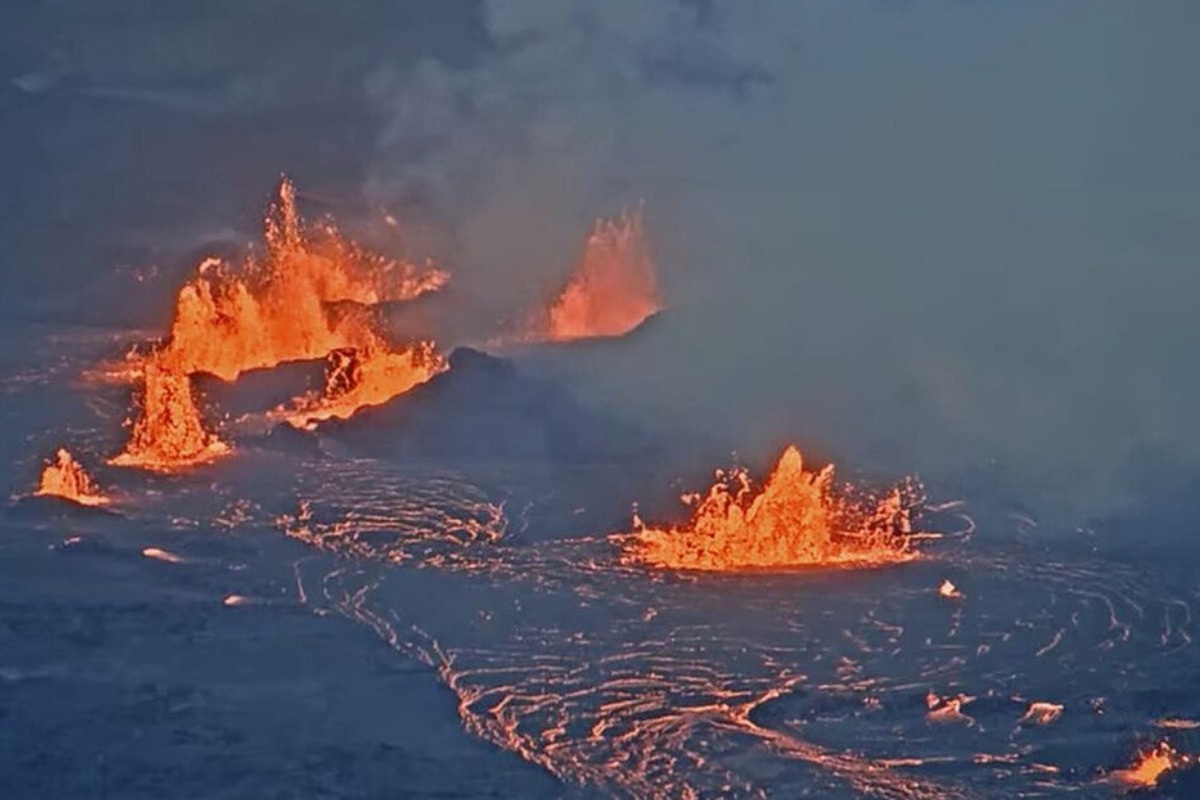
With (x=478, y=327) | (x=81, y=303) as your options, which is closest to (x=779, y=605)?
(x=478, y=327)

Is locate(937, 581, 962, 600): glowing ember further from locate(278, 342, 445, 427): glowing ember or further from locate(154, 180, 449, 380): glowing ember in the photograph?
locate(154, 180, 449, 380): glowing ember

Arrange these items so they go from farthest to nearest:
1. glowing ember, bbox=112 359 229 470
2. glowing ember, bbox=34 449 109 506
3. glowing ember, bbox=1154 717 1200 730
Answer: glowing ember, bbox=112 359 229 470 → glowing ember, bbox=34 449 109 506 → glowing ember, bbox=1154 717 1200 730

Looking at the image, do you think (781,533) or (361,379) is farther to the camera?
(361,379)

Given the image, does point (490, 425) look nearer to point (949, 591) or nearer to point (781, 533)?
point (781, 533)

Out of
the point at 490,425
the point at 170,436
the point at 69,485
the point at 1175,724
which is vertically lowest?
the point at 1175,724

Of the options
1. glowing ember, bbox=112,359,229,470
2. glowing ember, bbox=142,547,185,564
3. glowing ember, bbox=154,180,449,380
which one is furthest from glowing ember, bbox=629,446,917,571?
glowing ember, bbox=154,180,449,380

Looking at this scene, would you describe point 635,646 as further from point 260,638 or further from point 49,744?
point 49,744

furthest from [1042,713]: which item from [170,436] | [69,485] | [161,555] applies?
[170,436]
